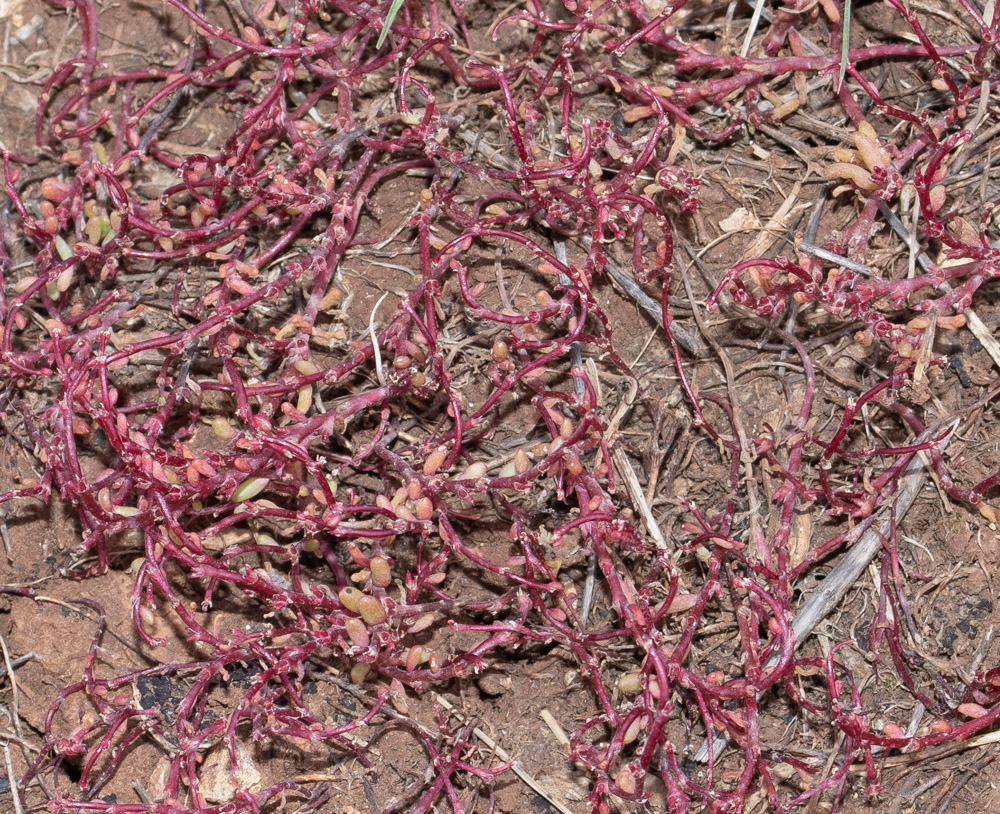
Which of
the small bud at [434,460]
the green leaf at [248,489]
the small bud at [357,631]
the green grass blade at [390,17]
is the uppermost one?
the green grass blade at [390,17]


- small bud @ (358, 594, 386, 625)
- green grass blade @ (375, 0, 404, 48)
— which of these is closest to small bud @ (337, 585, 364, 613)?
small bud @ (358, 594, 386, 625)

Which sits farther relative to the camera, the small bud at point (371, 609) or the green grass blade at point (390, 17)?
the green grass blade at point (390, 17)

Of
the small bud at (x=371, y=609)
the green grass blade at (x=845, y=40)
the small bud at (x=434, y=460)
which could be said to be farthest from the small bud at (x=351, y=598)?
→ the green grass blade at (x=845, y=40)

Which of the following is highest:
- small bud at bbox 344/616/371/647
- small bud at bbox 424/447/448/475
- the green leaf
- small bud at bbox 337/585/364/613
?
small bud at bbox 424/447/448/475

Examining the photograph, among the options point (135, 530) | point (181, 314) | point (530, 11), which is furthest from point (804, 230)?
point (135, 530)

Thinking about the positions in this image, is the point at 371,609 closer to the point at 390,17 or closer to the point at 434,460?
the point at 434,460

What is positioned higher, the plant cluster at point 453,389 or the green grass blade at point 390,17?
the green grass blade at point 390,17

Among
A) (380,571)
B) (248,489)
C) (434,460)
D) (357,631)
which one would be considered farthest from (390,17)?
(357,631)

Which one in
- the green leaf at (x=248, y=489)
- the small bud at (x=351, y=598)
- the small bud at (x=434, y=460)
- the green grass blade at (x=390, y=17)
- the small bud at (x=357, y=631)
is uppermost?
the green grass blade at (x=390, y=17)

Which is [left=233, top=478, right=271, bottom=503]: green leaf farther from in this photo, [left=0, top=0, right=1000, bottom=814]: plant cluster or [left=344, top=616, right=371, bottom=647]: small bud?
[left=344, top=616, right=371, bottom=647]: small bud

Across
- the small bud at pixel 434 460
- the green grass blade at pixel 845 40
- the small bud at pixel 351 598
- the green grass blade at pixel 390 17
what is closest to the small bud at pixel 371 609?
the small bud at pixel 351 598

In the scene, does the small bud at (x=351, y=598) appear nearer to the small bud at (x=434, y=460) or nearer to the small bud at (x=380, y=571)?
the small bud at (x=380, y=571)

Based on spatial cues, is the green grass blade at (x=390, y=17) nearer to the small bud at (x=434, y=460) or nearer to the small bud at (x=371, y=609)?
the small bud at (x=434, y=460)
